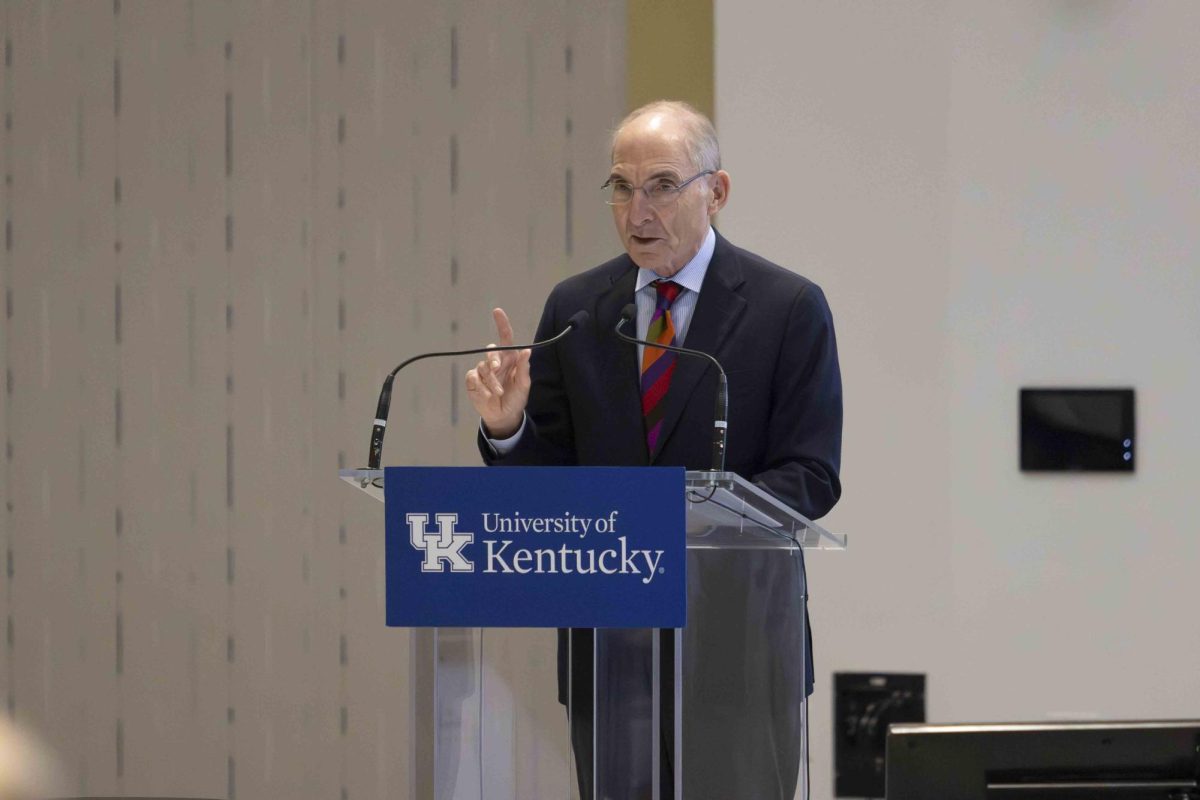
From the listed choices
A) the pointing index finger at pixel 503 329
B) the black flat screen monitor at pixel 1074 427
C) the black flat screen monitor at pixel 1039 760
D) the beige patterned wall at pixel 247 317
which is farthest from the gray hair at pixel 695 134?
the beige patterned wall at pixel 247 317

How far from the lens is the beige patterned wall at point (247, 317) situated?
13.8ft

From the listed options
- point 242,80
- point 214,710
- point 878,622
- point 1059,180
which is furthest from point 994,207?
point 214,710

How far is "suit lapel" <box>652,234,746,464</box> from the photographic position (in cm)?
231

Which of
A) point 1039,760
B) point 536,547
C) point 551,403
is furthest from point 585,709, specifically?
point 551,403

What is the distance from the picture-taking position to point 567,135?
420 cm

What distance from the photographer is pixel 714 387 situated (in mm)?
2305

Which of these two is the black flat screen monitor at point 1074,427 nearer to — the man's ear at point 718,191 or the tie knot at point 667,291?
the man's ear at point 718,191

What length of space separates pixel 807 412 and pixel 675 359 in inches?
9.1

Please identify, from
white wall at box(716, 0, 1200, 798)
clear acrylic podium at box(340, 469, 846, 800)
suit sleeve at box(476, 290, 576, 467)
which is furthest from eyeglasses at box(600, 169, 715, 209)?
white wall at box(716, 0, 1200, 798)

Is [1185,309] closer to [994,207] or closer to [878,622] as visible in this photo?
[994,207]

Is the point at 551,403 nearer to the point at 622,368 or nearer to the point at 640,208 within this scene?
the point at 622,368

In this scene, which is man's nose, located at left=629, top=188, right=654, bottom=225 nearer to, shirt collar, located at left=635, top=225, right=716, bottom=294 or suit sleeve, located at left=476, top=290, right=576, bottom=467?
shirt collar, located at left=635, top=225, right=716, bottom=294

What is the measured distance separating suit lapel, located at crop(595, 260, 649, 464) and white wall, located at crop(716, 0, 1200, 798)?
1.25 meters

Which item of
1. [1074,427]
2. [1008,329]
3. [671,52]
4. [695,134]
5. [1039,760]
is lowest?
[1039,760]
